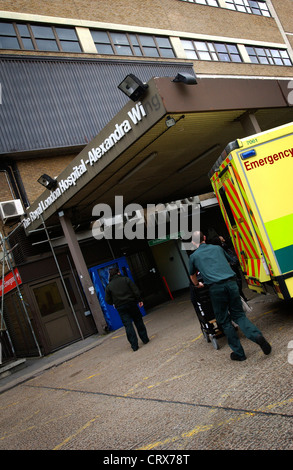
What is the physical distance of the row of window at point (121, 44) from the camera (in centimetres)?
1602

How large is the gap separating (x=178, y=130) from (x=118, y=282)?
11.3 ft

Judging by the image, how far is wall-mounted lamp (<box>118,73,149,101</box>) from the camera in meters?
6.01

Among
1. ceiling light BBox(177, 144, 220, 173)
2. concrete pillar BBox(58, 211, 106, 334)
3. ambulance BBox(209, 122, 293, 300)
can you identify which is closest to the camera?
ambulance BBox(209, 122, 293, 300)

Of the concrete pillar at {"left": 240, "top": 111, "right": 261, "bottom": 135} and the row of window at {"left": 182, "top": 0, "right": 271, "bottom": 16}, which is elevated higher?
the row of window at {"left": 182, "top": 0, "right": 271, "bottom": 16}

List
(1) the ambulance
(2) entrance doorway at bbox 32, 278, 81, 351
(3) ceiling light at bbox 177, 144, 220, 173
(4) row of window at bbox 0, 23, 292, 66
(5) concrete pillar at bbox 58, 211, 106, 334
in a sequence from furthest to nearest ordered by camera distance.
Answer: (4) row of window at bbox 0, 23, 292, 66, (2) entrance doorway at bbox 32, 278, 81, 351, (5) concrete pillar at bbox 58, 211, 106, 334, (3) ceiling light at bbox 177, 144, 220, 173, (1) the ambulance

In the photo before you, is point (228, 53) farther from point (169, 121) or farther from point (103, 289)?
point (169, 121)

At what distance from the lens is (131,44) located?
19875 mm

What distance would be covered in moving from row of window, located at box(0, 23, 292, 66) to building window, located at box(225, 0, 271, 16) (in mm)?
3200

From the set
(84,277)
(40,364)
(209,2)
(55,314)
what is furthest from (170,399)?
(209,2)

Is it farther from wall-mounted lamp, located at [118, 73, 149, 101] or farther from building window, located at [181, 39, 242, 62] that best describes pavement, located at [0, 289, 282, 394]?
building window, located at [181, 39, 242, 62]

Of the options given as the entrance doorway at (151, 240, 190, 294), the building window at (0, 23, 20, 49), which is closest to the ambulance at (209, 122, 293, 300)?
the entrance doorway at (151, 240, 190, 294)

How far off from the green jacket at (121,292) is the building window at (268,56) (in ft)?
83.6
